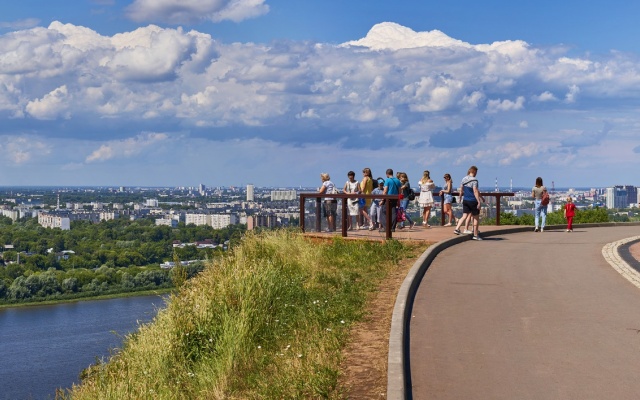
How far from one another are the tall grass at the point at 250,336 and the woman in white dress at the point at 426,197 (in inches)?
342

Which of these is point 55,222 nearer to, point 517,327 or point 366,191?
point 366,191

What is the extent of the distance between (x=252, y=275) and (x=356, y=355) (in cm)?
482

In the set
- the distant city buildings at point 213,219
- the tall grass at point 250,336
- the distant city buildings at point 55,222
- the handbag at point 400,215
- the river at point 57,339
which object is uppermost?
the handbag at point 400,215

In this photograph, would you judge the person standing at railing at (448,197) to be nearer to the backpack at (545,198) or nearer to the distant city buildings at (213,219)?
the backpack at (545,198)

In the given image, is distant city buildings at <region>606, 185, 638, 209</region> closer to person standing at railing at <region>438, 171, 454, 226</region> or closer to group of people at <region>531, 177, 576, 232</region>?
group of people at <region>531, 177, 576, 232</region>

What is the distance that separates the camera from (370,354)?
8.28 meters

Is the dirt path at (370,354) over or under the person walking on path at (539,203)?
under

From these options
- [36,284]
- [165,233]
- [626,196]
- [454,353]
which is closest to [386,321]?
[454,353]

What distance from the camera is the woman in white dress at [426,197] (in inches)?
952

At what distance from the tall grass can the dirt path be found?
127 millimetres

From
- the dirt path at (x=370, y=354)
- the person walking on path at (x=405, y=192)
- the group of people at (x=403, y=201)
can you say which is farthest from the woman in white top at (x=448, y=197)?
the dirt path at (x=370, y=354)

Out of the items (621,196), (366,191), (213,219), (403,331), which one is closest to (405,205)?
(366,191)

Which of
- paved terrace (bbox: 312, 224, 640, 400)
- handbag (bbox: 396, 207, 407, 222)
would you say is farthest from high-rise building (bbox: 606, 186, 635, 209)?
paved terrace (bbox: 312, 224, 640, 400)

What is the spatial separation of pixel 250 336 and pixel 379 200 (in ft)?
35.3
